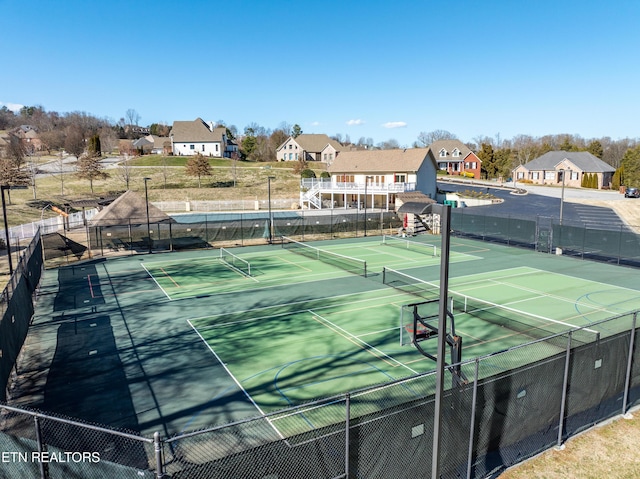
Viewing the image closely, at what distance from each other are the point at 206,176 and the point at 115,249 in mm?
48558

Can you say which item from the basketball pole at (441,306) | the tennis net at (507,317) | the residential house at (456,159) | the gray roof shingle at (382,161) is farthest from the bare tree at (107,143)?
the basketball pole at (441,306)

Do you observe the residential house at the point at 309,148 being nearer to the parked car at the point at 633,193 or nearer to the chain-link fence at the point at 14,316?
the parked car at the point at 633,193

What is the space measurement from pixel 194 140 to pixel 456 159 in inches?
2506

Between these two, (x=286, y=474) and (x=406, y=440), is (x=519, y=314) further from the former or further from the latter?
(x=286, y=474)

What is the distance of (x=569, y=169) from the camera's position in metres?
91.0

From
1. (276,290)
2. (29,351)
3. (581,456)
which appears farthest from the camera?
(276,290)

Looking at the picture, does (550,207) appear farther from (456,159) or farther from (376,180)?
(456,159)

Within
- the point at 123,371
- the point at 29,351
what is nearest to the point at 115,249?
the point at 29,351

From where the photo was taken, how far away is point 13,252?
3412 centimetres

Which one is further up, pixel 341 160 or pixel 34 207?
pixel 341 160

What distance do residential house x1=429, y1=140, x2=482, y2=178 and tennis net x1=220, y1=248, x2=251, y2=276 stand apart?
8372 centimetres

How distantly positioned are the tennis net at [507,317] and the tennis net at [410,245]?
11430 mm

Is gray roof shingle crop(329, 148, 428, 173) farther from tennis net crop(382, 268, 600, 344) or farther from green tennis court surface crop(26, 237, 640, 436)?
tennis net crop(382, 268, 600, 344)

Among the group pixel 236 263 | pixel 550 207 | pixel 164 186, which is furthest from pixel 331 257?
pixel 164 186
